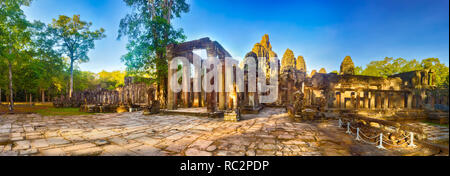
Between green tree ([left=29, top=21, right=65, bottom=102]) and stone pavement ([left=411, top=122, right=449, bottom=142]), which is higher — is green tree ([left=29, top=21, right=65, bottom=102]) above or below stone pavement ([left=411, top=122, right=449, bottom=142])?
above

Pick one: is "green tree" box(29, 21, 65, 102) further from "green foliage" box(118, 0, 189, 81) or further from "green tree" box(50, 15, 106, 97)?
"green foliage" box(118, 0, 189, 81)

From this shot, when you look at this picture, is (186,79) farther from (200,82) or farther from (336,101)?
(336,101)

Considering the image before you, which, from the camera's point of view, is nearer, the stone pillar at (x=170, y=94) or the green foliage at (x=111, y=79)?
the stone pillar at (x=170, y=94)

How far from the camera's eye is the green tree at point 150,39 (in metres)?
12.1

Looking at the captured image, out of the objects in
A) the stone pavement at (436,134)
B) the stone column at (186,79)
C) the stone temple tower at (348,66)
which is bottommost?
the stone pavement at (436,134)

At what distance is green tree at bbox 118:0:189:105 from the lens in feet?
39.7

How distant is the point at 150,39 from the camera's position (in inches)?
495

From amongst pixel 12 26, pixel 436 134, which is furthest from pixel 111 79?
pixel 436 134

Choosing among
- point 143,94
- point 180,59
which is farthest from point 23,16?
point 180,59

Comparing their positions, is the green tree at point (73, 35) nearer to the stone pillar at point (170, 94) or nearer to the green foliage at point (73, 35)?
the green foliage at point (73, 35)

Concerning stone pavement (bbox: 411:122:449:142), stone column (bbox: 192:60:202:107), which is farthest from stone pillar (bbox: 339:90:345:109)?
stone column (bbox: 192:60:202:107)

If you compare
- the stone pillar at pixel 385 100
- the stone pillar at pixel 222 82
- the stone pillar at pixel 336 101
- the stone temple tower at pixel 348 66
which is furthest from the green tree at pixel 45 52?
the stone temple tower at pixel 348 66

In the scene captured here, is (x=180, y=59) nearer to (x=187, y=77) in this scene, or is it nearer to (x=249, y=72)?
(x=187, y=77)

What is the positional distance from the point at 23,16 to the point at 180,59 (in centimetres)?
1260
